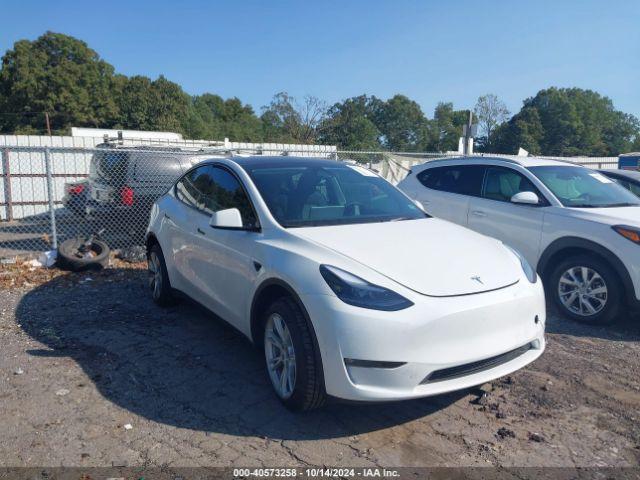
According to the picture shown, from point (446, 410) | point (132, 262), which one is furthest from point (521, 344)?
point (132, 262)

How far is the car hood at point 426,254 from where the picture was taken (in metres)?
3.12

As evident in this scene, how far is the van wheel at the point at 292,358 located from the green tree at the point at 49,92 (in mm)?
50996

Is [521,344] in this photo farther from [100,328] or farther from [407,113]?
[407,113]

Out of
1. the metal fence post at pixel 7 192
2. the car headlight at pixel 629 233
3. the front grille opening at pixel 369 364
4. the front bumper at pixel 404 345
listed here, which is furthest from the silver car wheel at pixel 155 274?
the metal fence post at pixel 7 192

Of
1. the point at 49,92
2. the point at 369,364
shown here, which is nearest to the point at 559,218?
the point at 369,364

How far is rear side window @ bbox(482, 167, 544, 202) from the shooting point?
619cm

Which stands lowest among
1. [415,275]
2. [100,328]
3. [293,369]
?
[100,328]

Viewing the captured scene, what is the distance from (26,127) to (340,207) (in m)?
52.1

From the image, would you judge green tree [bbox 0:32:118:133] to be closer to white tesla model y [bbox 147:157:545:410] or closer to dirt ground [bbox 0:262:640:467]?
dirt ground [bbox 0:262:640:467]

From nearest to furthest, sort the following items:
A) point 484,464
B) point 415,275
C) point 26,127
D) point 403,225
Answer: point 484,464 < point 415,275 < point 403,225 < point 26,127

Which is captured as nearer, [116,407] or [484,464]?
[484,464]

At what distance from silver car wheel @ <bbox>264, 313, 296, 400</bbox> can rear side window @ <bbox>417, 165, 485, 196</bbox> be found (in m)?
4.16

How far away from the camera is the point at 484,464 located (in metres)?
2.92

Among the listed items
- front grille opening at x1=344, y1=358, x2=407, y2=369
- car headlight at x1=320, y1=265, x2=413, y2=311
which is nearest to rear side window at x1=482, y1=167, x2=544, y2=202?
car headlight at x1=320, y1=265, x2=413, y2=311
